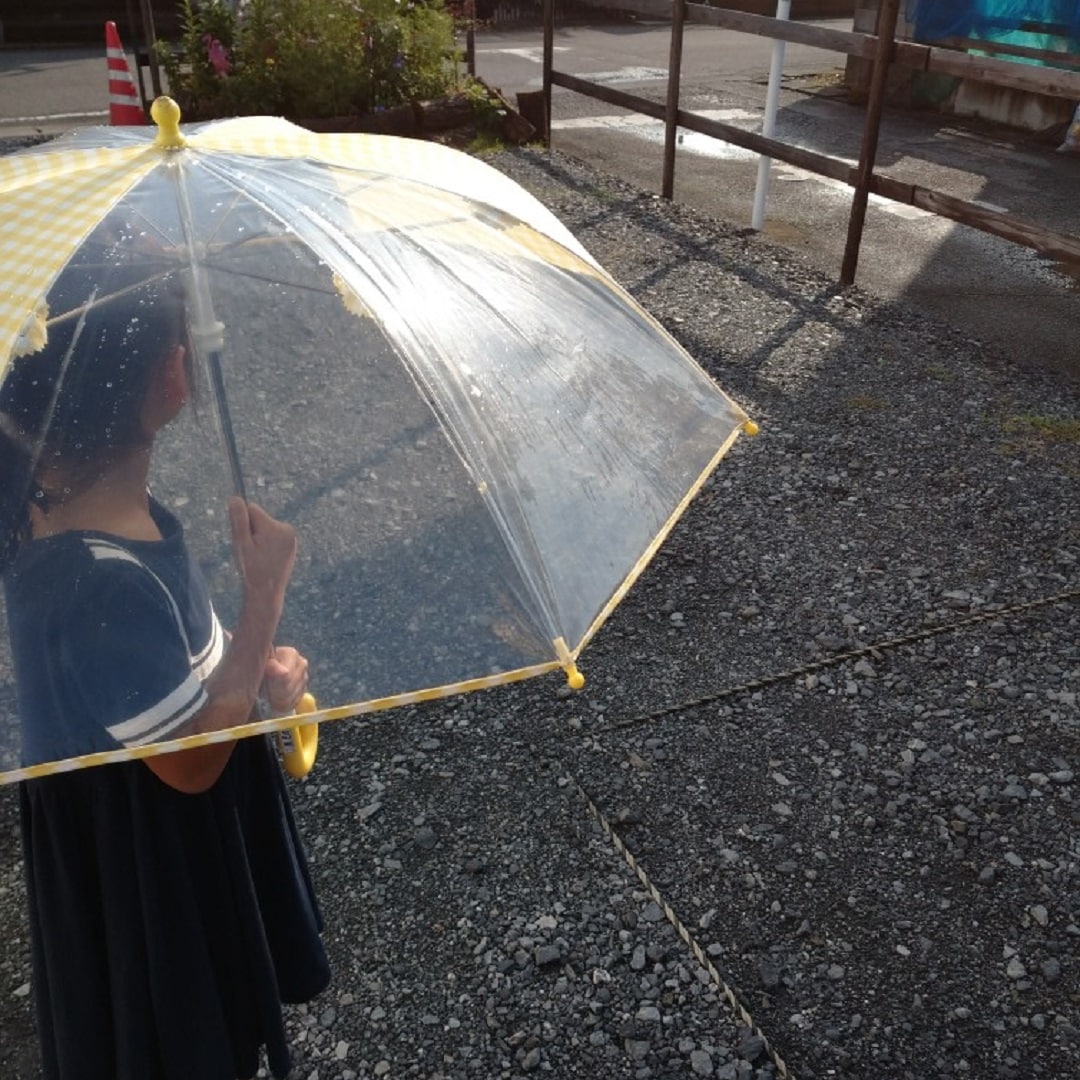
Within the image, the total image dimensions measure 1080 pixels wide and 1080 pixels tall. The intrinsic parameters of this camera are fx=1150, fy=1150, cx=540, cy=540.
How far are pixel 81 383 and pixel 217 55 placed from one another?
937 cm

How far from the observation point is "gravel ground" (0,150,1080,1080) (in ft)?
8.05

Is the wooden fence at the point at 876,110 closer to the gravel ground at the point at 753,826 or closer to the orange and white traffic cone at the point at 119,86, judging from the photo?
the gravel ground at the point at 753,826

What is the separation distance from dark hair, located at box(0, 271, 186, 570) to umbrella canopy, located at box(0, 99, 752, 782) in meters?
0.01

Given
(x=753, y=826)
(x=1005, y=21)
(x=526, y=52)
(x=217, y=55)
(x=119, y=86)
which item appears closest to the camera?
(x=753, y=826)

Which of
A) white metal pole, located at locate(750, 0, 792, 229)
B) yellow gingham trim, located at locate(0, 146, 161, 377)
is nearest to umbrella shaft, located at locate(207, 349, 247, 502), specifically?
yellow gingham trim, located at locate(0, 146, 161, 377)

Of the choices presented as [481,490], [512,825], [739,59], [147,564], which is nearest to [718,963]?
[512,825]

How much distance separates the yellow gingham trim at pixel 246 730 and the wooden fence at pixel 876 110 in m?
4.99

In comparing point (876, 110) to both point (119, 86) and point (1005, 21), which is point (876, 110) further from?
point (1005, 21)

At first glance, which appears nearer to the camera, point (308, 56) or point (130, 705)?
point (130, 705)

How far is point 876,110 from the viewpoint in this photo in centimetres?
652

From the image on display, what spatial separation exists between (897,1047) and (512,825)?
1045mm

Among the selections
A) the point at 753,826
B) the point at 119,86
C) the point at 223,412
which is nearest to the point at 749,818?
the point at 753,826

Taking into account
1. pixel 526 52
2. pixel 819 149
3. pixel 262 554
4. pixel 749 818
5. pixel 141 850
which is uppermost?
pixel 262 554

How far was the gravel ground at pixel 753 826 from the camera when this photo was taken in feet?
8.05
